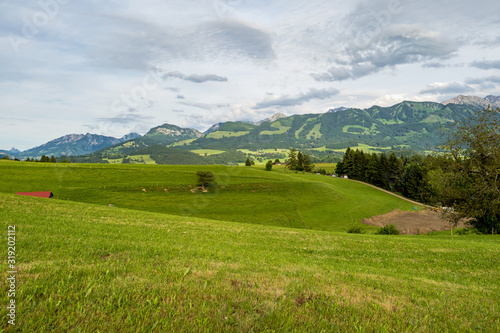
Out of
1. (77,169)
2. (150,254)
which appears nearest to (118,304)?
(150,254)

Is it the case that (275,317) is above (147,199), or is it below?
above

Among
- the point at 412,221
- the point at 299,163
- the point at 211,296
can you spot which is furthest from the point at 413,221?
the point at 299,163

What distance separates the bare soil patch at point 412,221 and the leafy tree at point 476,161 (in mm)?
41936

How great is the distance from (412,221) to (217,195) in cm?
6387

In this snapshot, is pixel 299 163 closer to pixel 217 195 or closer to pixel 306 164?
pixel 306 164

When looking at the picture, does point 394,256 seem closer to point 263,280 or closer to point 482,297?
point 482,297

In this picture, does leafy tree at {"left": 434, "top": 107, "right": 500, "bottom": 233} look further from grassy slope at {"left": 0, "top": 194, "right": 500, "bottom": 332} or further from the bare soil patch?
the bare soil patch

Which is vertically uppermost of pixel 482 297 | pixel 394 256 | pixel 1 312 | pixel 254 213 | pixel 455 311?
pixel 1 312

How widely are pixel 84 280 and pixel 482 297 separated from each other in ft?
40.7

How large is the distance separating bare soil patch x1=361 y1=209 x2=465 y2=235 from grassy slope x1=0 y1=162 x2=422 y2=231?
4982 mm

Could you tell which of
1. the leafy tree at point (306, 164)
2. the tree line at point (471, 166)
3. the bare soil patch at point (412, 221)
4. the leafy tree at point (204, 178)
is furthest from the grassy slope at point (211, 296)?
the leafy tree at point (306, 164)

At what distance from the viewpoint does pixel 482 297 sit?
8000mm

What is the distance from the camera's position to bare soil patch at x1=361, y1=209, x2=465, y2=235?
207 feet

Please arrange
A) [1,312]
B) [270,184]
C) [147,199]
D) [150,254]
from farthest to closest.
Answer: [270,184]
[147,199]
[150,254]
[1,312]
